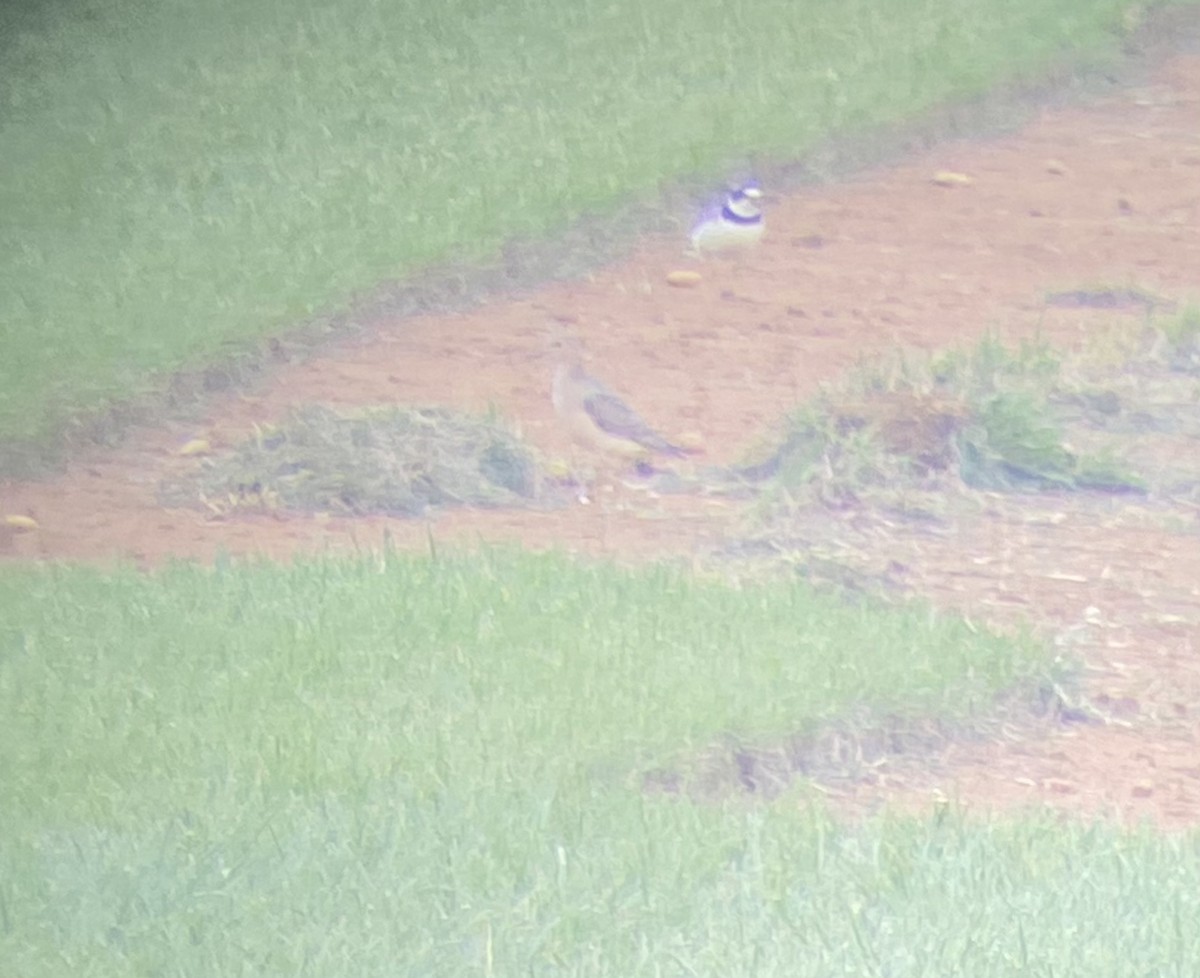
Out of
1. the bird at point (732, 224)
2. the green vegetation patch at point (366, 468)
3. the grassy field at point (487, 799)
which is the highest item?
the bird at point (732, 224)

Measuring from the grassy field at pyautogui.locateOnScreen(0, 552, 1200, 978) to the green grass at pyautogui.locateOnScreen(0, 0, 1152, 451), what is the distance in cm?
94

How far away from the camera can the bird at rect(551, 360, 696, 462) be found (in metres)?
4.52

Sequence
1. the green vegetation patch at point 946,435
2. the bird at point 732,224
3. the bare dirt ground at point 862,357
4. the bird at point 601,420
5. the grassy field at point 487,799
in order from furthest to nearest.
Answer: the bird at point 732,224 < the bird at point 601,420 < the green vegetation patch at point 946,435 < the bare dirt ground at point 862,357 < the grassy field at point 487,799

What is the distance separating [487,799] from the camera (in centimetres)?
350

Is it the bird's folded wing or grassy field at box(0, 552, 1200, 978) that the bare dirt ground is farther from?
grassy field at box(0, 552, 1200, 978)

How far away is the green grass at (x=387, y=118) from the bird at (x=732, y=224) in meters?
0.09

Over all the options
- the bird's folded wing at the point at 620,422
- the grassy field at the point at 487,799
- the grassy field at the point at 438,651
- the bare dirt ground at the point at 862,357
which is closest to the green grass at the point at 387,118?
the grassy field at the point at 438,651

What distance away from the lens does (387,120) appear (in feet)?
16.6

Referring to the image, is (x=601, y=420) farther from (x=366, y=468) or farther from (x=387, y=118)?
(x=387, y=118)

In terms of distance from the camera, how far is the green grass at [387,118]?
489cm

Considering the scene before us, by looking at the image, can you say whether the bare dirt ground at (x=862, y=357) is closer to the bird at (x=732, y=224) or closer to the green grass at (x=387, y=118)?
the bird at (x=732, y=224)

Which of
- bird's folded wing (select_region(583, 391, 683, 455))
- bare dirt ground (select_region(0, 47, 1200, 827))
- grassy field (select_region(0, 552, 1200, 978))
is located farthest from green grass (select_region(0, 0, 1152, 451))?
grassy field (select_region(0, 552, 1200, 978))

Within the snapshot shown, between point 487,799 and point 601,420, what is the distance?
1.27 m

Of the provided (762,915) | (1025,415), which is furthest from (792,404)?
(762,915)
